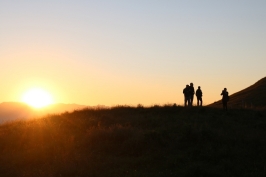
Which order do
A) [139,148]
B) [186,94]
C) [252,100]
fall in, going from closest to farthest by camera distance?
[139,148] → [186,94] → [252,100]

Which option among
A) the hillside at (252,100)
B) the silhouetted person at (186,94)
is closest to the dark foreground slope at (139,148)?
the silhouetted person at (186,94)

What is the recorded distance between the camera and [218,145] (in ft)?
64.8

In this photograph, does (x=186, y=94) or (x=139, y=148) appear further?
(x=186, y=94)

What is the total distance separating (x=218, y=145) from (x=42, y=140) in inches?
351

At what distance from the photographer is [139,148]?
1978 centimetres

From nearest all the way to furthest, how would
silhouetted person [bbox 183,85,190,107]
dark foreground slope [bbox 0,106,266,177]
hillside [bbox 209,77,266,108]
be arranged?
dark foreground slope [bbox 0,106,266,177] < silhouetted person [bbox 183,85,190,107] < hillside [bbox 209,77,266,108]

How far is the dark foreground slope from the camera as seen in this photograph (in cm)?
1656

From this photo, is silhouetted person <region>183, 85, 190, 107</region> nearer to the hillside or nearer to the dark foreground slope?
Answer: the dark foreground slope

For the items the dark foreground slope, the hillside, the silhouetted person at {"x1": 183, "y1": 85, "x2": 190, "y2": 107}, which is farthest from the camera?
the hillside

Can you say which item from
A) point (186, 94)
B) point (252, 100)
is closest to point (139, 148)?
point (186, 94)

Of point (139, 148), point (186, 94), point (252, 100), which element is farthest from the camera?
point (252, 100)

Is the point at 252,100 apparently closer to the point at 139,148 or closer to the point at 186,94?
the point at 186,94

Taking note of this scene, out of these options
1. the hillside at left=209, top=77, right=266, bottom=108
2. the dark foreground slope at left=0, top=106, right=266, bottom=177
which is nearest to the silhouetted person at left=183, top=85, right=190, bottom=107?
the dark foreground slope at left=0, top=106, right=266, bottom=177

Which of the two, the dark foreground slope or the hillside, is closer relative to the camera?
the dark foreground slope
